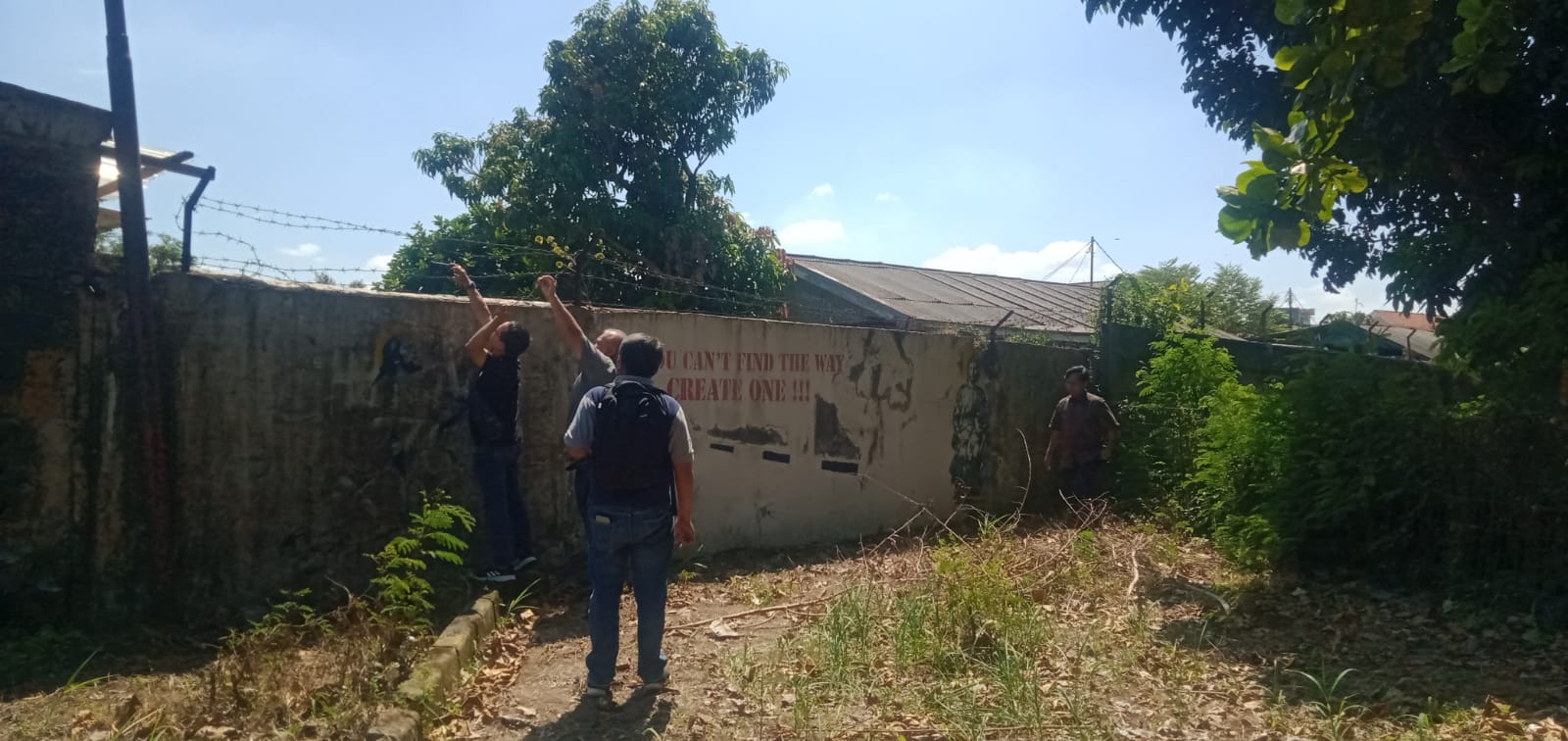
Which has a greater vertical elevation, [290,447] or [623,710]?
[290,447]

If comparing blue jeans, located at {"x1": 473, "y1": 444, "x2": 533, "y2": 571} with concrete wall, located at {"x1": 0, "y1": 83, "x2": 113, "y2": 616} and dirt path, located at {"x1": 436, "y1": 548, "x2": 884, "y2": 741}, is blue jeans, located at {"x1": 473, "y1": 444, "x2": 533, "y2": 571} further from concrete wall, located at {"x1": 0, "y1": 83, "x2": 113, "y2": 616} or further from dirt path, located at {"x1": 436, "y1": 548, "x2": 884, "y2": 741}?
concrete wall, located at {"x1": 0, "y1": 83, "x2": 113, "y2": 616}

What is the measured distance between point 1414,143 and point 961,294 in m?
13.7

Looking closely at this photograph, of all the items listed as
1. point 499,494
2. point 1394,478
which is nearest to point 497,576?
point 499,494

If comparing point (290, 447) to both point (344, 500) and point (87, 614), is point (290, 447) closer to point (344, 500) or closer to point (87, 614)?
point (344, 500)

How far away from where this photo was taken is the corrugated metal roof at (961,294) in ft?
59.9

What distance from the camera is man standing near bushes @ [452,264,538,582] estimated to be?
19.9 ft

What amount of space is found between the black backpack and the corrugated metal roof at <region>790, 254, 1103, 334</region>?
459 inches

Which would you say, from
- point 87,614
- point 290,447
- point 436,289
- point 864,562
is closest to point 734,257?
point 436,289

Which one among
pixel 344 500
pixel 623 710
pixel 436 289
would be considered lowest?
pixel 623 710

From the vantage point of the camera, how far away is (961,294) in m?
21.2

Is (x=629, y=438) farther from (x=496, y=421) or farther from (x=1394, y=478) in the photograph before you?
(x=1394, y=478)

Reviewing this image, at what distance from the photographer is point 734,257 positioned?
47.9 ft

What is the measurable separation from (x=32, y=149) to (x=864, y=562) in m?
4.95

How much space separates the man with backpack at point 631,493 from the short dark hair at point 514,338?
5.02 ft
